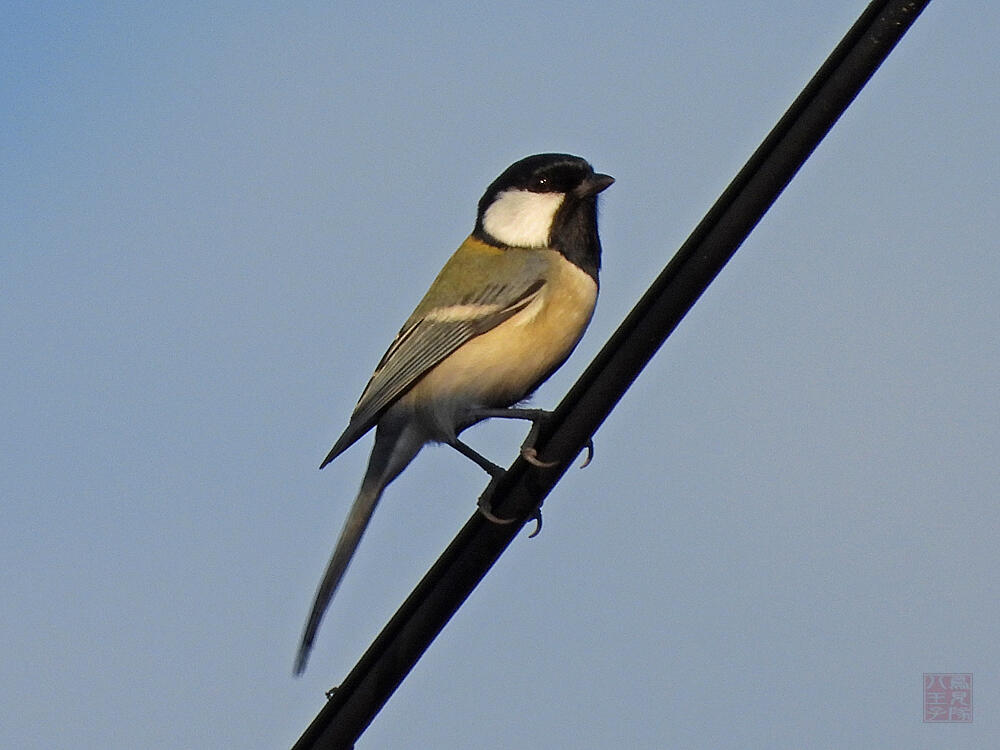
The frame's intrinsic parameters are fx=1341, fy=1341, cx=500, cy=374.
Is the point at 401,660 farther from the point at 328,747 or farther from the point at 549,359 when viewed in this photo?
the point at 549,359

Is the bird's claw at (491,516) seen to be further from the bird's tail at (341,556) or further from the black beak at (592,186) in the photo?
the black beak at (592,186)

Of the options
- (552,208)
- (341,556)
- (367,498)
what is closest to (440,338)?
(367,498)

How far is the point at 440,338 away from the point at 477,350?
25cm

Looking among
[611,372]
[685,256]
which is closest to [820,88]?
[685,256]

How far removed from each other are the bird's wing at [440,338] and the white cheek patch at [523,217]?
0.47m

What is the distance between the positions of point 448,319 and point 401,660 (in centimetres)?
306

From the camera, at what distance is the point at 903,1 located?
3.10 meters

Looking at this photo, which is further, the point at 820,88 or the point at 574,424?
the point at 574,424

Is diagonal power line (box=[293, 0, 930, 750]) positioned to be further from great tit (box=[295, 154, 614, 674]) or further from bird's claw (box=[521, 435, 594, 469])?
great tit (box=[295, 154, 614, 674])

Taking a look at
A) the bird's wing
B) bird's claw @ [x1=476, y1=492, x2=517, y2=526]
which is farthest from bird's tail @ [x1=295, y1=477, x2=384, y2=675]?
bird's claw @ [x1=476, y1=492, x2=517, y2=526]

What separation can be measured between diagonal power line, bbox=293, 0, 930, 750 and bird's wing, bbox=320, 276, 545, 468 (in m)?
2.43

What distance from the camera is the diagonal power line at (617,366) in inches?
128

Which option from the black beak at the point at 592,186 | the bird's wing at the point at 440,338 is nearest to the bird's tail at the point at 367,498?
the bird's wing at the point at 440,338

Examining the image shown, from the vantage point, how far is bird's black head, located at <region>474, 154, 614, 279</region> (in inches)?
275
